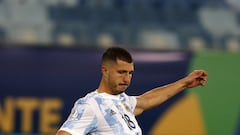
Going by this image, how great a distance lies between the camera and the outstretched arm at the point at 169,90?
12.7 ft

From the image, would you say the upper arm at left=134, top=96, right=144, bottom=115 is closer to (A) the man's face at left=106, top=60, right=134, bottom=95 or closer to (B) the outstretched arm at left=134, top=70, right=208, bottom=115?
(B) the outstretched arm at left=134, top=70, right=208, bottom=115

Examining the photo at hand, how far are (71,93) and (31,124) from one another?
45 centimetres

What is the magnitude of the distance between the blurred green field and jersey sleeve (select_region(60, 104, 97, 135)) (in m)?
3.40

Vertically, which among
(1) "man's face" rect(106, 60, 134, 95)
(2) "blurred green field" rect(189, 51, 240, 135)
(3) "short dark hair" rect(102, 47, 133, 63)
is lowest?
(2) "blurred green field" rect(189, 51, 240, 135)

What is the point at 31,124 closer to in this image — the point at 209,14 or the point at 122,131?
the point at 209,14

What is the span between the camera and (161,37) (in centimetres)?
747

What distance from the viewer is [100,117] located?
136 inches

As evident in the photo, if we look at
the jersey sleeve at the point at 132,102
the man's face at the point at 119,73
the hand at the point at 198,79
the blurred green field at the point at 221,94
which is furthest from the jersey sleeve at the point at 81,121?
the blurred green field at the point at 221,94

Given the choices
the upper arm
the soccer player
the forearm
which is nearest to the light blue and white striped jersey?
the soccer player

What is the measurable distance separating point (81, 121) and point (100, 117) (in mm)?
109

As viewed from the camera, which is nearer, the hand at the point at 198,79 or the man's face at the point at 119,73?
the man's face at the point at 119,73

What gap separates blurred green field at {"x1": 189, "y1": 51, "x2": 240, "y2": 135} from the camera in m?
6.73

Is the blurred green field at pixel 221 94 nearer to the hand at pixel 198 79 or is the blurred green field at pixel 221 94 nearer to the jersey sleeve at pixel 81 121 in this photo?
the hand at pixel 198 79

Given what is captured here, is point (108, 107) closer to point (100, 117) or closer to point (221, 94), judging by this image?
point (100, 117)
